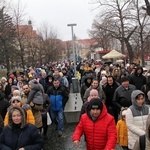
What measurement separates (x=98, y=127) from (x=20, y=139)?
1.12 metres

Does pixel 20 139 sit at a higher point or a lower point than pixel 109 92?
lower

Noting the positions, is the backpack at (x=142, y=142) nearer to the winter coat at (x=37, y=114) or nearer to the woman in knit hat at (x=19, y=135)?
the woman in knit hat at (x=19, y=135)

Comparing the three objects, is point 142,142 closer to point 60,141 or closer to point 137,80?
point 60,141

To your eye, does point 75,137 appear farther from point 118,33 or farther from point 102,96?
point 118,33

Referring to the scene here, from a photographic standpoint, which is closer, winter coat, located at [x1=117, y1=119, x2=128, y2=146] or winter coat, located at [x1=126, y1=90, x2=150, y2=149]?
winter coat, located at [x1=126, y1=90, x2=150, y2=149]

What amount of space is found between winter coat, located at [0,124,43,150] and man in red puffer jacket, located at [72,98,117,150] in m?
0.57

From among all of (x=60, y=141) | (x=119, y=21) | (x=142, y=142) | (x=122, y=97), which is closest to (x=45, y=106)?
(x=60, y=141)

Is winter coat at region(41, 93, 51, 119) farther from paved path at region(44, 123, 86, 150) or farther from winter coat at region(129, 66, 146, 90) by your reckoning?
winter coat at region(129, 66, 146, 90)

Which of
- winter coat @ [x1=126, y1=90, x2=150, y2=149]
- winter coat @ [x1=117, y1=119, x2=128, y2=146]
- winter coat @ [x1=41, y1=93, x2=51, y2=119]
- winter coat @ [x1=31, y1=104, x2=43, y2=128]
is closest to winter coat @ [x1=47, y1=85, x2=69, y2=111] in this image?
winter coat @ [x1=41, y1=93, x2=51, y2=119]

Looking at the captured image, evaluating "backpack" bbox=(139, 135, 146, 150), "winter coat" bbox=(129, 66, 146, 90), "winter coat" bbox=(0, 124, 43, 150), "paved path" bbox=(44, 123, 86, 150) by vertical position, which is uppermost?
"winter coat" bbox=(129, 66, 146, 90)

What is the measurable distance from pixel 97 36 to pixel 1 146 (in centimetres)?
5752

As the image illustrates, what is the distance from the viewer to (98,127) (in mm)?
4504

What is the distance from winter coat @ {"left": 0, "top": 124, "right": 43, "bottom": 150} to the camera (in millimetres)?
4504

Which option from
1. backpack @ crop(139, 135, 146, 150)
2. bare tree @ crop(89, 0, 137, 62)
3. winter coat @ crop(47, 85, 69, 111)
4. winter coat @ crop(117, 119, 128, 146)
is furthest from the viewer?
bare tree @ crop(89, 0, 137, 62)
